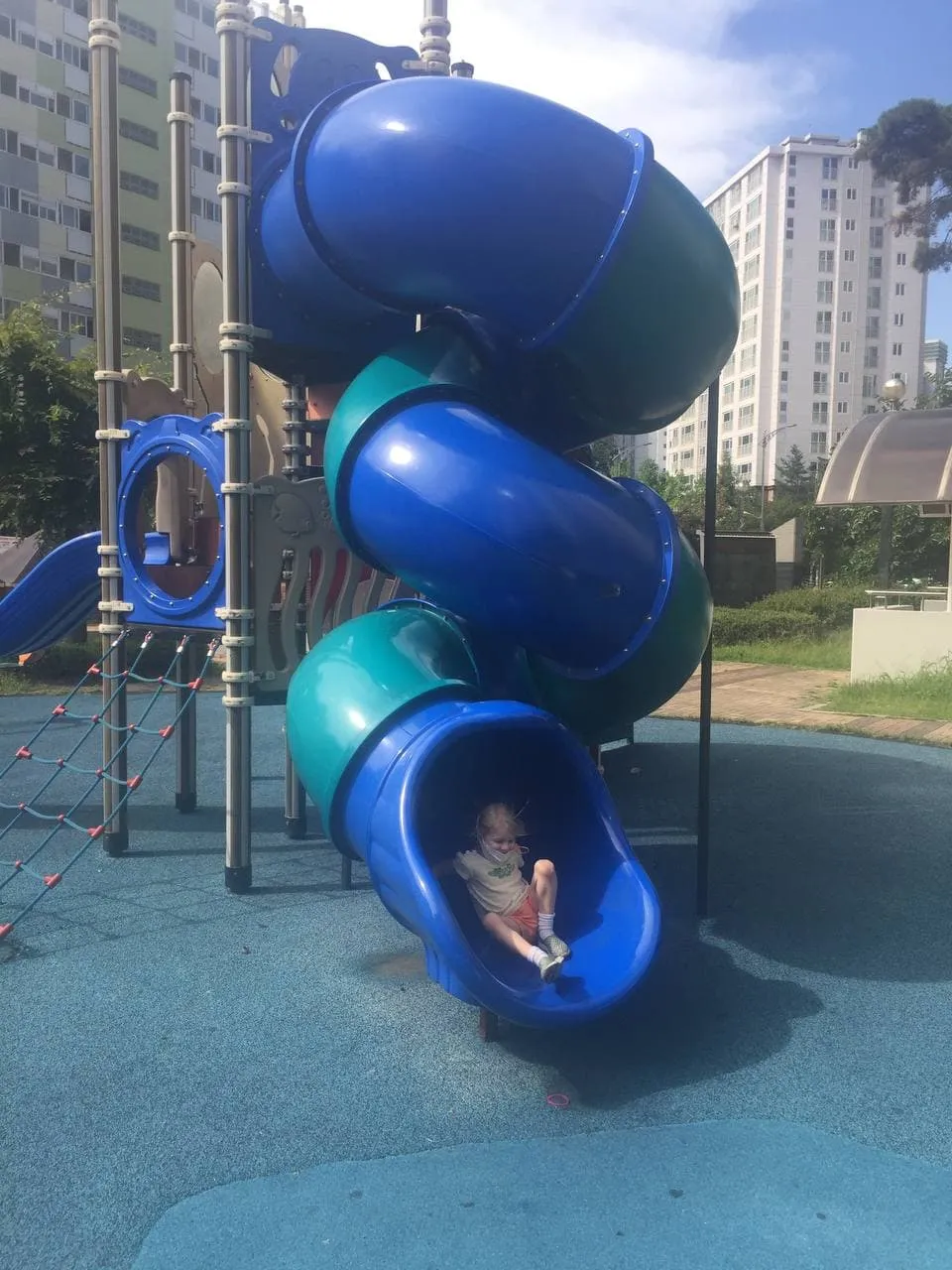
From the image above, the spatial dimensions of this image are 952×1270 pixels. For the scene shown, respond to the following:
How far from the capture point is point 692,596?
4.93 meters

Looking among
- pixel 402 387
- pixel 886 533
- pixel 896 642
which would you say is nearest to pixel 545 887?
pixel 402 387

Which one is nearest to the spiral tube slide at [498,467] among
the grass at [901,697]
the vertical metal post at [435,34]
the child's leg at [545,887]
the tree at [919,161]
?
the child's leg at [545,887]

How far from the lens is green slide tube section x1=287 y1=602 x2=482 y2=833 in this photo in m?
4.38

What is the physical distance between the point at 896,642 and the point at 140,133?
Result: 42.7 meters

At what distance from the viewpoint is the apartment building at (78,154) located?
41.9 meters

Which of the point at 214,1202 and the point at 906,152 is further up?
the point at 906,152

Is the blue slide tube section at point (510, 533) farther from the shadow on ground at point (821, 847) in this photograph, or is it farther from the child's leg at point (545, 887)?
the shadow on ground at point (821, 847)

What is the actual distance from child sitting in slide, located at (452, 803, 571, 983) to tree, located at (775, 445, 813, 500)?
5661cm

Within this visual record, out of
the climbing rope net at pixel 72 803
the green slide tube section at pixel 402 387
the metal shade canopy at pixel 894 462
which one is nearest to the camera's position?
the green slide tube section at pixel 402 387

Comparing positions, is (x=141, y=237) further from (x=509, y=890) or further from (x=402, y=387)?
(x=509, y=890)

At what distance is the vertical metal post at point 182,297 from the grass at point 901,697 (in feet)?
28.4

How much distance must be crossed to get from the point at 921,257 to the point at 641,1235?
104 ft

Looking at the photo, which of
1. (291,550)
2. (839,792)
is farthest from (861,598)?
(291,550)

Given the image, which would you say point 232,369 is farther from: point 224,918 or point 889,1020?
point 889,1020
